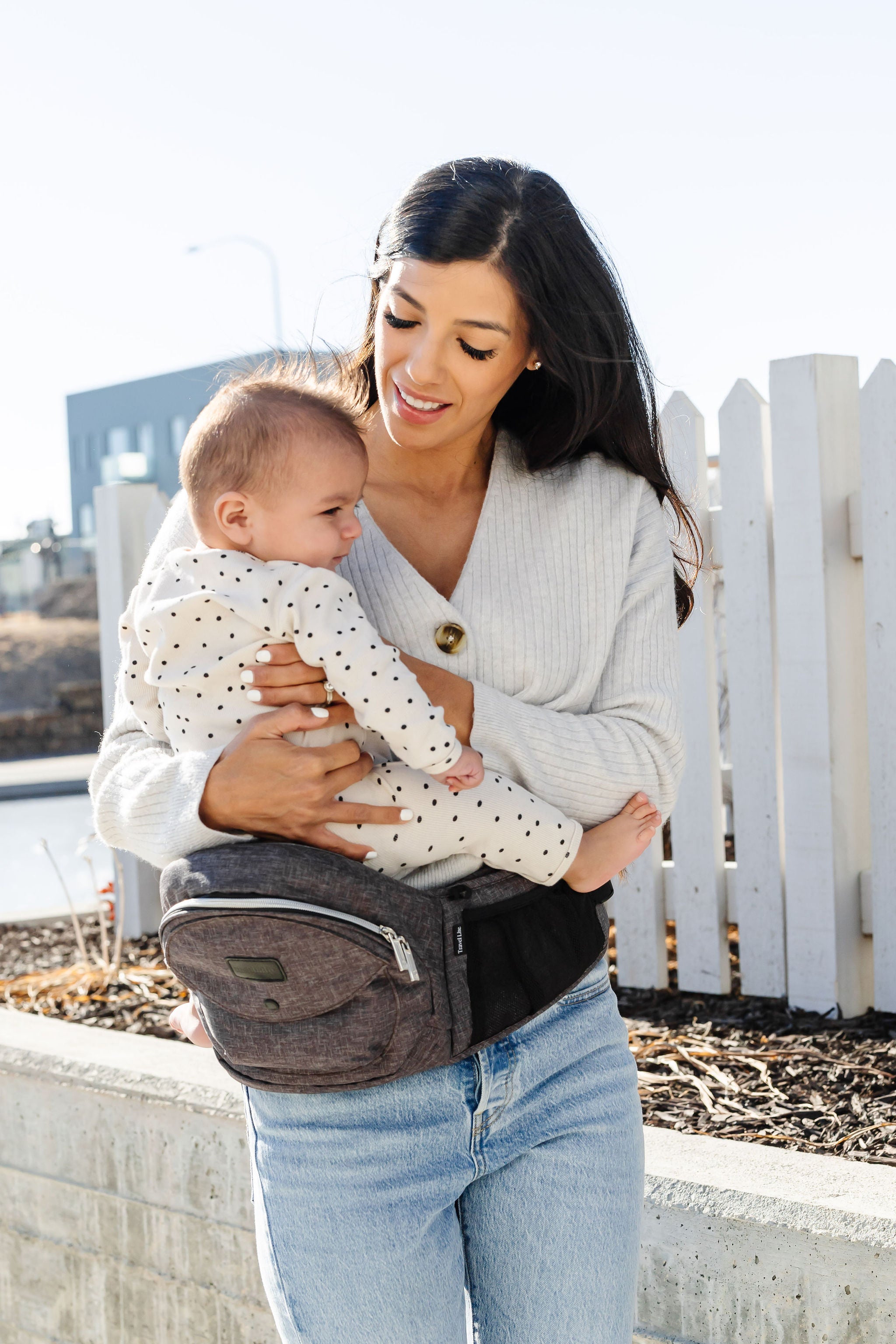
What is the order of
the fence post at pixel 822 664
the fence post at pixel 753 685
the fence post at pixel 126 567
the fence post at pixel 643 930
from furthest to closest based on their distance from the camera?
the fence post at pixel 126 567 → the fence post at pixel 643 930 → the fence post at pixel 753 685 → the fence post at pixel 822 664

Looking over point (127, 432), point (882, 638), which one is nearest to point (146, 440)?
point (127, 432)

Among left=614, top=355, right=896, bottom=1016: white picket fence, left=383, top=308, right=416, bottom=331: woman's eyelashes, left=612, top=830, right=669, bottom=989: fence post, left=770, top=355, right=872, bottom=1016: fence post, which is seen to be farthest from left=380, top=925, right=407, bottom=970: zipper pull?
left=612, top=830, right=669, bottom=989: fence post

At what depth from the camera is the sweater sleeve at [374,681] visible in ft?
4.48

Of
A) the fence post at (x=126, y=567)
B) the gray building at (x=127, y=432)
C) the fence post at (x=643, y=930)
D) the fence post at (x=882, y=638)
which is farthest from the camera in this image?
the gray building at (x=127, y=432)

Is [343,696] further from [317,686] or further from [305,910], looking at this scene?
[305,910]

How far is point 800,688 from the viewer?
10.7 ft

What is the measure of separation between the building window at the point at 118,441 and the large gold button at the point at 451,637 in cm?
4518

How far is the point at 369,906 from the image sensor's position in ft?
4.35

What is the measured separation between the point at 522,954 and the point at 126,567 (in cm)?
344

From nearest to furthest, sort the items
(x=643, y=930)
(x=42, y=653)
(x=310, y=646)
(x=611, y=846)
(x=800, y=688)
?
(x=310, y=646), (x=611, y=846), (x=800, y=688), (x=643, y=930), (x=42, y=653)

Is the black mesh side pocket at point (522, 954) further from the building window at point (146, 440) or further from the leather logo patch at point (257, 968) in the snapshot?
the building window at point (146, 440)

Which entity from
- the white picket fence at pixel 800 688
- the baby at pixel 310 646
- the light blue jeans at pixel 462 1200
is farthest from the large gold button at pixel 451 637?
the white picket fence at pixel 800 688

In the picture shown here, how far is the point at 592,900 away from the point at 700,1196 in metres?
0.66

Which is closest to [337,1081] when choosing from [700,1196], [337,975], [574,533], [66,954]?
[337,975]
